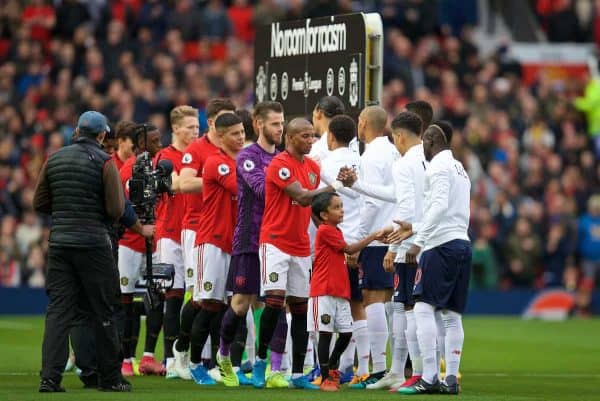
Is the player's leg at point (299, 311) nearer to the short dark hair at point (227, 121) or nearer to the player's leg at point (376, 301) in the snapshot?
the player's leg at point (376, 301)

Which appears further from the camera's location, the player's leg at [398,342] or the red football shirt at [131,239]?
the red football shirt at [131,239]

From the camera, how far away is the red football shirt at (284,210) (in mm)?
15023

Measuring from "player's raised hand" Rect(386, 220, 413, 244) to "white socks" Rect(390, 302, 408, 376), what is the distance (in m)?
0.96

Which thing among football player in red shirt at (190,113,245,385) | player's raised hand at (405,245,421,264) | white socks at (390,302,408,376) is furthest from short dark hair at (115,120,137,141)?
player's raised hand at (405,245,421,264)

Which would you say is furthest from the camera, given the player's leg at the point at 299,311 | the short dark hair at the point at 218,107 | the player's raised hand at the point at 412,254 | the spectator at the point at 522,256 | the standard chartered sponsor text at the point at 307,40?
the spectator at the point at 522,256

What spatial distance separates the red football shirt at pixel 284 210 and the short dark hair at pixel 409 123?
0.99 meters

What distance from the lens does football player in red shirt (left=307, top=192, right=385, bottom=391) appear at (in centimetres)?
1516

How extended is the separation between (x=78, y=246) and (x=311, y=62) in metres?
5.15

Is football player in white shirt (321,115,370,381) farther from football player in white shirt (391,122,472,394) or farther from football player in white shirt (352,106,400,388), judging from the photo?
football player in white shirt (391,122,472,394)

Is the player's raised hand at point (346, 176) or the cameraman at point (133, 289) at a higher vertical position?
the player's raised hand at point (346, 176)

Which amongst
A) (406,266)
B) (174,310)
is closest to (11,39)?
(174,310)

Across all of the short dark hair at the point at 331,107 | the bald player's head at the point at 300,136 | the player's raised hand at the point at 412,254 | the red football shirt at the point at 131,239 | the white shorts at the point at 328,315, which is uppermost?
the short dark hair at the point at 331,107

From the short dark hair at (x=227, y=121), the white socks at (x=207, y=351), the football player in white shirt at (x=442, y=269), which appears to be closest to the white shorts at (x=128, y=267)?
the white socks at (x=207, y=351)

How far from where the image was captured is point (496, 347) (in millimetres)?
22516
